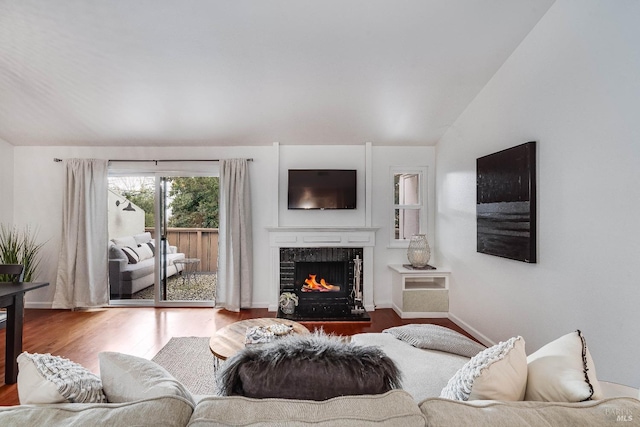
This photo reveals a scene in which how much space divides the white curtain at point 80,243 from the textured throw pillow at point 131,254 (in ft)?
1.05

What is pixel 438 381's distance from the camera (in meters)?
1.83

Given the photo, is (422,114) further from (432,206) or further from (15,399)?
(15,399)

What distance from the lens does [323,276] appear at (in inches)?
188

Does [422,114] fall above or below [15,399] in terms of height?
above

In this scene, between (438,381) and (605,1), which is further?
(605,1)

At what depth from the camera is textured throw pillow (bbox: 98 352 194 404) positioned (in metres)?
1.01

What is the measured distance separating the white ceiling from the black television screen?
528 mm

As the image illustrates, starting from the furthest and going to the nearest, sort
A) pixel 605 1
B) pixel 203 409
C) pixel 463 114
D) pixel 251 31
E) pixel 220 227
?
pixel 220 227
pixel 463 114
pixel 251 31
pixel 605 1
pixel 203 409

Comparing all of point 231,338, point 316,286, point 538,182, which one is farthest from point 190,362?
point 538,182

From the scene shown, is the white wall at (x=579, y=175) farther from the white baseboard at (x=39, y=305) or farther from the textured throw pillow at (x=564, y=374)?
the white baseboard at (x=39, y=305)

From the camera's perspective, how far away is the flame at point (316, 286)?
15.2 ft

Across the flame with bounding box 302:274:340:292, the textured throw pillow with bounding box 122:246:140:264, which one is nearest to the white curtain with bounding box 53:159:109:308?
the textured throw pillow with bounding box 122:246:140:264

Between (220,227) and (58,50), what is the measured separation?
2.50 m

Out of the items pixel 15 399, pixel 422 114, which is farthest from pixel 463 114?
pixel 15 399
